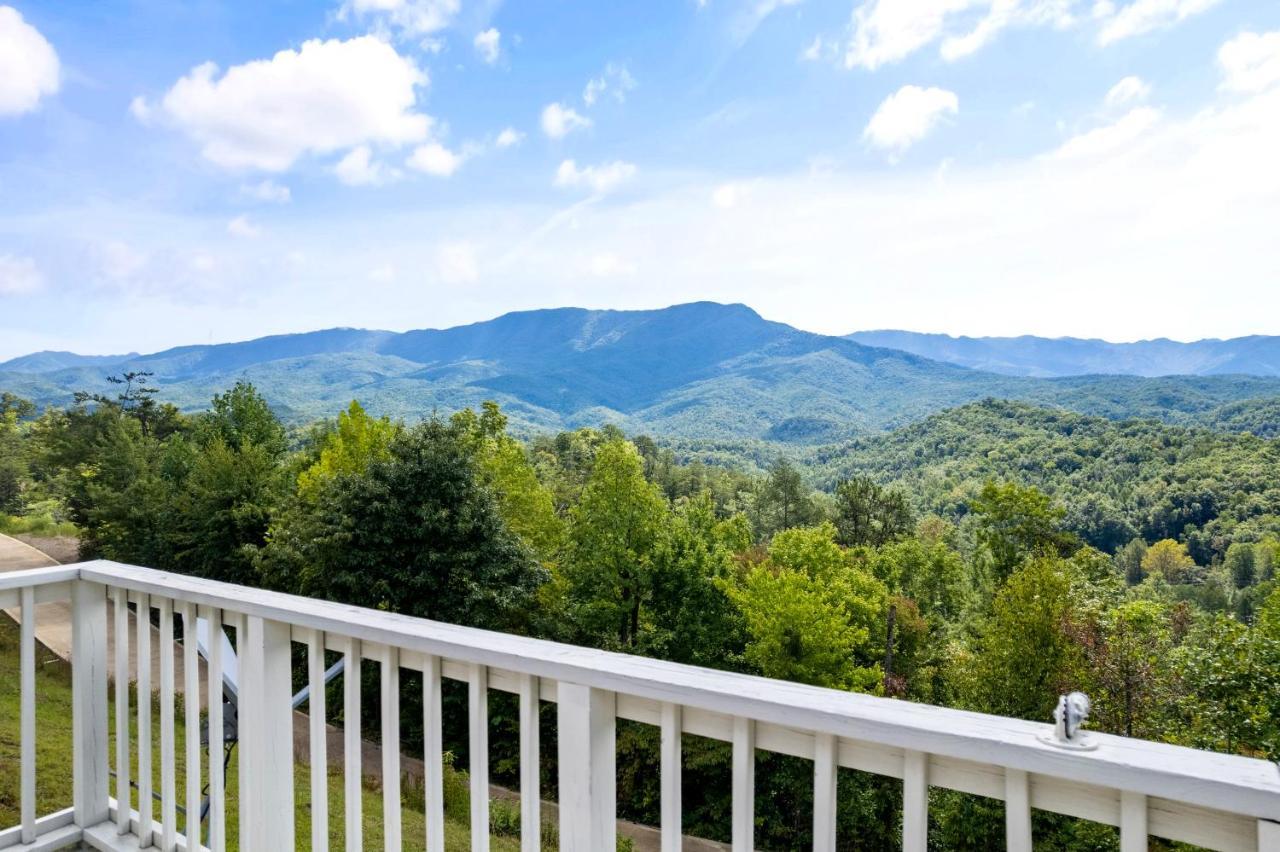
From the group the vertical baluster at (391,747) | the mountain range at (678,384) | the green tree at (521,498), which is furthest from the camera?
the mountain range at (678,384)

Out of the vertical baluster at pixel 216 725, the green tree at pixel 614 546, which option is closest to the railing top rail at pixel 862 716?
the vertical baluster at pixel 216 725

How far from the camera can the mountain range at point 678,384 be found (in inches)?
3819

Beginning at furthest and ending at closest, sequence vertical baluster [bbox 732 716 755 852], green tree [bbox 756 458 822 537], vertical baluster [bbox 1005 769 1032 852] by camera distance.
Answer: green tree [bbox 756 458 822 537]
vertical baluster [bbox 732 716 755 852]
vertical baluster [bbox 1005 769 1032 852]

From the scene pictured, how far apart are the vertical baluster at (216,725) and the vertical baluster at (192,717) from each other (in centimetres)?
4

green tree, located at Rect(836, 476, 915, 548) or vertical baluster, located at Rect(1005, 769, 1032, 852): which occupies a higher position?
vertical baluster, located at Rect(1005, 769, 1032, 852)

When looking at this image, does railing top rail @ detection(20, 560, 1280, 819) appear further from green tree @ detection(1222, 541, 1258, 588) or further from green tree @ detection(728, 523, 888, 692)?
green tree @ detection(1222, 541, 1258, 588)

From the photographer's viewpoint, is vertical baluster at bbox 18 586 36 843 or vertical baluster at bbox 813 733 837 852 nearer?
vertical baluster at bbox 813 733 837 852

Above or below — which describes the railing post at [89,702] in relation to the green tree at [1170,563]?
above

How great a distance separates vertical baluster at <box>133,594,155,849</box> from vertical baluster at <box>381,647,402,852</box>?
3.01 feet

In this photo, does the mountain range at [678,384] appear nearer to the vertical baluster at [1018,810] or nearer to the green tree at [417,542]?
the green tree at [417,542]

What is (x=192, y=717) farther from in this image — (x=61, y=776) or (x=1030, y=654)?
(x=1030, y=654)

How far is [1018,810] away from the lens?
0.86m

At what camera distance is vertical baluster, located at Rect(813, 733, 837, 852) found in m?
0.95

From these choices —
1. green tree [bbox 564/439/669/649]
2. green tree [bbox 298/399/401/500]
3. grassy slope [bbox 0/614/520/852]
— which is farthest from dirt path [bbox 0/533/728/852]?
green tree [bbox 298/399/401/500]
